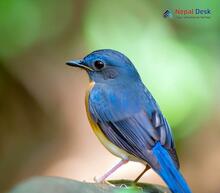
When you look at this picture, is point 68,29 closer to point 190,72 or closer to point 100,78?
point 190,72

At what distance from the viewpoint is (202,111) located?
2.53 m

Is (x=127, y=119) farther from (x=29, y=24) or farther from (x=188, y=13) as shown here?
(x=29, y=24)

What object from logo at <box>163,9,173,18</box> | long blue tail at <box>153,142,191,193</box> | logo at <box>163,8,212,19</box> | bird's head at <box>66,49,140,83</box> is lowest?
long blue tail at <box>153,142,191,193</box>

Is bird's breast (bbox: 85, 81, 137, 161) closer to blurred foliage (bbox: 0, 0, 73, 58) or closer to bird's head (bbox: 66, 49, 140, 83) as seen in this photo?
bird's head (bbox: 66, 49, 140, 83)

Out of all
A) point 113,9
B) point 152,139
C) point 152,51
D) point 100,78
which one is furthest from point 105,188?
point 113,9

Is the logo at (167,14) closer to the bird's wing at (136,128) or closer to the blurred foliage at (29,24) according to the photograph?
the blurred foliage at (29,24)

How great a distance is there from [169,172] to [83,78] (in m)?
1.01

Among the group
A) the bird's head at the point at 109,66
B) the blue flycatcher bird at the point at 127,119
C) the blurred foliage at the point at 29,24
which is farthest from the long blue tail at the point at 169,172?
the blurred foliage at the point at 29,24

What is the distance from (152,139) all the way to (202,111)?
90 centimetres

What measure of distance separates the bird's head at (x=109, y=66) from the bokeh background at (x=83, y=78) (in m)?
0.52

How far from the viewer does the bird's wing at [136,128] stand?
1657 millimetres

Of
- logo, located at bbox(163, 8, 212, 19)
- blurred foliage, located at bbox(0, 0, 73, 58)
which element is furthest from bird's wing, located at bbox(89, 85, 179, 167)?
blurred foliage, located at bbox(0, 0, 73, 58)

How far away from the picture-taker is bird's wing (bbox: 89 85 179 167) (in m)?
1.66

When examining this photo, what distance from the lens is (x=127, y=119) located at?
172 centimetres
